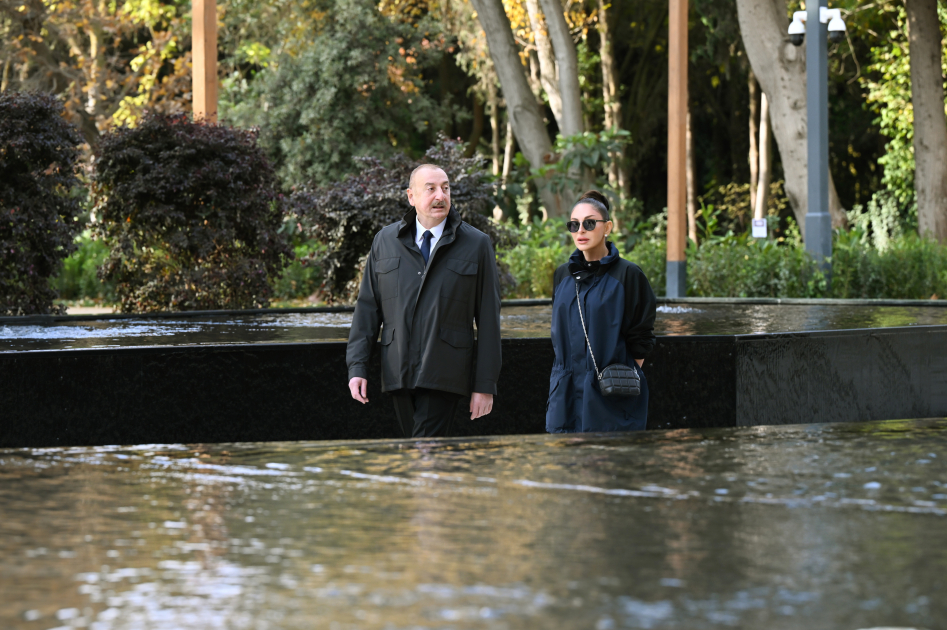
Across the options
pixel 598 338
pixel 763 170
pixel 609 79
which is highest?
pixel 609 79

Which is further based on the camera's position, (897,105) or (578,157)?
(897,105)

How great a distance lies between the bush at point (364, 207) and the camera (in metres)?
13.2

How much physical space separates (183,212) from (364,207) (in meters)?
2.13

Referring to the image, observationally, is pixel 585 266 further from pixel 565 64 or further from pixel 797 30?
pixel 565 64

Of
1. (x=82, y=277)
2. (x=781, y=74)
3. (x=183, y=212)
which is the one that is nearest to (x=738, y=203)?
(x=781, y=74)

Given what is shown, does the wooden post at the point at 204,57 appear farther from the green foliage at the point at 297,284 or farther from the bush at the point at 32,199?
the green foliage at the point at 297,284

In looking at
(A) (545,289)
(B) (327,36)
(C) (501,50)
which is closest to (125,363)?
(A) (545,289)

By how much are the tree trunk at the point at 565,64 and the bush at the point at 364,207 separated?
6.49 meters

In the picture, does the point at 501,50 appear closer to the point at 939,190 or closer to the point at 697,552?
the point at 939,190

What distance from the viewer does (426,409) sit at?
4.63 meters

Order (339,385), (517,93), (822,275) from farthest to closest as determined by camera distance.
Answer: (517,93) → (822,275) → (339,385)

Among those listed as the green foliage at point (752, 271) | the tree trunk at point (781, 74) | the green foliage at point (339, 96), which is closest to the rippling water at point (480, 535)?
the green foliage at point (752, 271)

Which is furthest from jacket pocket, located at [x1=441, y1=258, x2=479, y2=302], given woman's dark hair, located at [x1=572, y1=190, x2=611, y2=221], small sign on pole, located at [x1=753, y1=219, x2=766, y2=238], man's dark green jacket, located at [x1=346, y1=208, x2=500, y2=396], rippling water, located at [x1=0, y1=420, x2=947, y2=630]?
small sign on pole, located at [x1=753, y1=219, x2=766, y2=238]

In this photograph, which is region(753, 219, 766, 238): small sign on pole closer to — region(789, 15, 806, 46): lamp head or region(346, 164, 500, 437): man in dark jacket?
region(789, 15, 806, 46): lamp head
